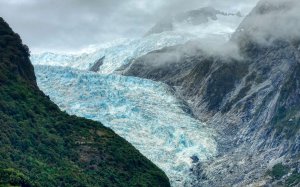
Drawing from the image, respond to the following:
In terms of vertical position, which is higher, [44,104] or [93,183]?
[44,104]

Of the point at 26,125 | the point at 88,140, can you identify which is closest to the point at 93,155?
the point at 88,140

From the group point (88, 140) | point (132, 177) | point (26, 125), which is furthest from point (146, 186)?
point (26, 125)

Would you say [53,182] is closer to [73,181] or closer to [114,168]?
[73,181]

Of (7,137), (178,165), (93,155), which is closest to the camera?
(7,137)

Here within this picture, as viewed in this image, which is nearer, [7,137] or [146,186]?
[7,137]

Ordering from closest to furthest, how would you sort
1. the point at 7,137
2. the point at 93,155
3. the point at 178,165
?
the point at 7,137
the point at 93,155
the point at 178,165

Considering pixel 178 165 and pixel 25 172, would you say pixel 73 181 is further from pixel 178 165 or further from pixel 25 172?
pixel 178 165
